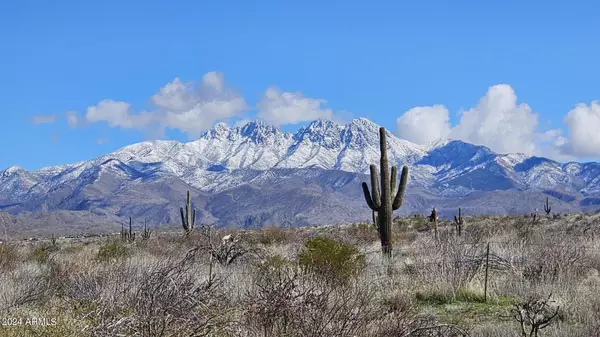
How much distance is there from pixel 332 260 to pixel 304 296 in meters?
5.56

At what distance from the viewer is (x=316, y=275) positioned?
36.2 ft

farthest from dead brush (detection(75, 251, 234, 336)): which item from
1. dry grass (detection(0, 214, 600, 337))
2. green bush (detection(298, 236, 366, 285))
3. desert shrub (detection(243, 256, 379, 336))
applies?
green bush (detection(298, 236, 366, 285))

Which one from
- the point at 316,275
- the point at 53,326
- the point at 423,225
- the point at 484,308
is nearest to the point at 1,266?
the point at 316,275

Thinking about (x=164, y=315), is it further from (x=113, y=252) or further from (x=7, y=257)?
(x=113, y=252)

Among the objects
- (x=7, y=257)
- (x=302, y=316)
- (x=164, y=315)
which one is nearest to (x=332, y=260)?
(x=302, y=316)

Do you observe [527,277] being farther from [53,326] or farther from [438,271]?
[53,326]

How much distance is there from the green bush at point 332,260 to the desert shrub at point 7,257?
6713mm

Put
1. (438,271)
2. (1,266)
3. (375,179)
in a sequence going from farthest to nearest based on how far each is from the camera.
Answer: (375,179) → (1,266) → (438,271)

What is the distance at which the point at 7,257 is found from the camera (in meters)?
16.0

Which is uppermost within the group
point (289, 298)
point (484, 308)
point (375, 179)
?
point (375, 179)

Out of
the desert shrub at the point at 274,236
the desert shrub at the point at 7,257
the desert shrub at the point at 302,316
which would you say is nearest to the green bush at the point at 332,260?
the desert shrub at the point at 302,316

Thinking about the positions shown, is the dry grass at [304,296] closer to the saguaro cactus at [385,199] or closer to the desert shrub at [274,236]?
the saguaro cactus at [385,199]

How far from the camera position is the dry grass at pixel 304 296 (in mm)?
6812

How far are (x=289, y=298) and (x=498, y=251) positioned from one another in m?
9.92
